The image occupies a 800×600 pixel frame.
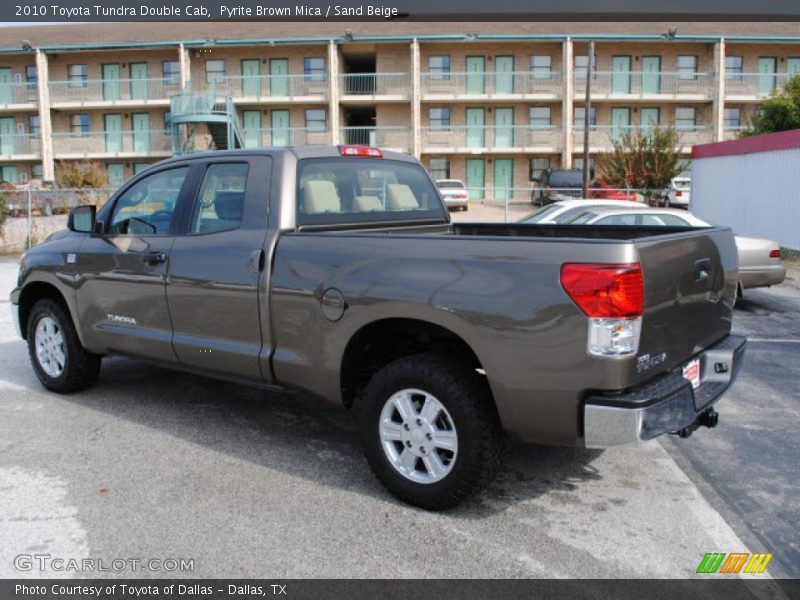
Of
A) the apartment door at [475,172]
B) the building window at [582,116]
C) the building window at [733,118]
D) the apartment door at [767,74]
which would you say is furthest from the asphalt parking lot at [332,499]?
the apartment door at [767,74]

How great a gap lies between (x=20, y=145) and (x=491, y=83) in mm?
26178

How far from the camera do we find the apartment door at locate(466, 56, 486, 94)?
39719mm

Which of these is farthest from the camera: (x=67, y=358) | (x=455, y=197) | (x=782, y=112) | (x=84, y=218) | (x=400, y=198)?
(x=455, y=197)

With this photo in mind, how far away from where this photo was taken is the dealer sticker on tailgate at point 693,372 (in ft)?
12.7

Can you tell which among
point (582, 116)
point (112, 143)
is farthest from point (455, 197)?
point (112, 143)

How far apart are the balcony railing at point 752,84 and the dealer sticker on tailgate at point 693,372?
133 ft

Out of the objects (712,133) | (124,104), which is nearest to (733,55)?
(712,133)

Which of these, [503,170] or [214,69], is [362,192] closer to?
[503,170]

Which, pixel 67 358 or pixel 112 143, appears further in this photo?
pixel 112 143

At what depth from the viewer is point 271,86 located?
4012 cm

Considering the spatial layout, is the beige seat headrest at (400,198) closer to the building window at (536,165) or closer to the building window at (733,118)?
the building window at (536,165)

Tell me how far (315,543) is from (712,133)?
40702 mm

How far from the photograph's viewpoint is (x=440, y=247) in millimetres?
3779

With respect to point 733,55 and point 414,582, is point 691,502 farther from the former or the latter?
point 733,55
